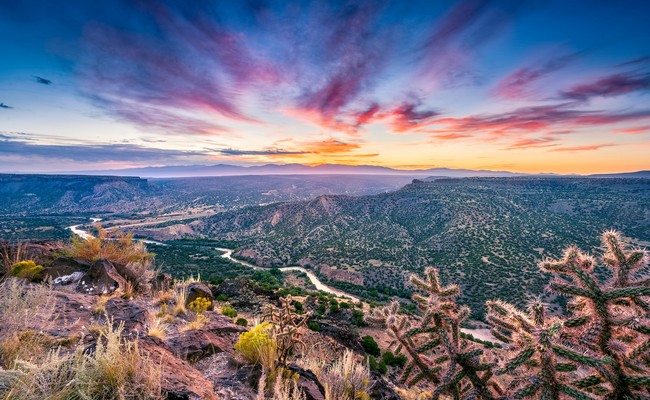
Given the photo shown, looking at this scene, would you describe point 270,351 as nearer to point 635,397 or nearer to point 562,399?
point 562,399

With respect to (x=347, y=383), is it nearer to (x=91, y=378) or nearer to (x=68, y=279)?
(x=91, y=378)

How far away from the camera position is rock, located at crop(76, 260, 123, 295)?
32.3 feet

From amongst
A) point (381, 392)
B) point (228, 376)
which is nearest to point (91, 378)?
point (228, 376)

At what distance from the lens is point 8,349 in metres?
3.89

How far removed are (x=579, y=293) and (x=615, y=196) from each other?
9510cm

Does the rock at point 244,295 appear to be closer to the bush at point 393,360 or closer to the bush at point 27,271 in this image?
the bush at point 393,360

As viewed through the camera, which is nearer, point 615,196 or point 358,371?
point 358,371

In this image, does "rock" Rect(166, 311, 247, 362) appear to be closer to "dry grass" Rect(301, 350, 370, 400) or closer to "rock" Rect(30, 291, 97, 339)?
"rock" Rect(30, 291, 97, 339)

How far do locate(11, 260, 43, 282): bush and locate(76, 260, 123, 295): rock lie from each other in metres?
1.53

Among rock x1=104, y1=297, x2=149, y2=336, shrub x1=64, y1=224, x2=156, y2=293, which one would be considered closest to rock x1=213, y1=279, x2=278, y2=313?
shrub x1=64, y1=224, x2=156, y2=293

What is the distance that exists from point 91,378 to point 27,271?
36.2ft

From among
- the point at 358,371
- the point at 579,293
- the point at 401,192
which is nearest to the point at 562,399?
the point at 579,293

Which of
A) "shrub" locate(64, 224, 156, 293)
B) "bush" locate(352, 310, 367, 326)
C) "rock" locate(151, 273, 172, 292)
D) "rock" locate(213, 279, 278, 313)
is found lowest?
"bush" locate(352, 310, 367, 326)

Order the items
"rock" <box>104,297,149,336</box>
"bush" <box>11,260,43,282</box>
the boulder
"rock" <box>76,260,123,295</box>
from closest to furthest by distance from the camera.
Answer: "rock" <box>104,297,149,336</box>
"bush" <box>11,260,43,282</box>
"rock" <box>76,260,123,295</box>
the boulder
